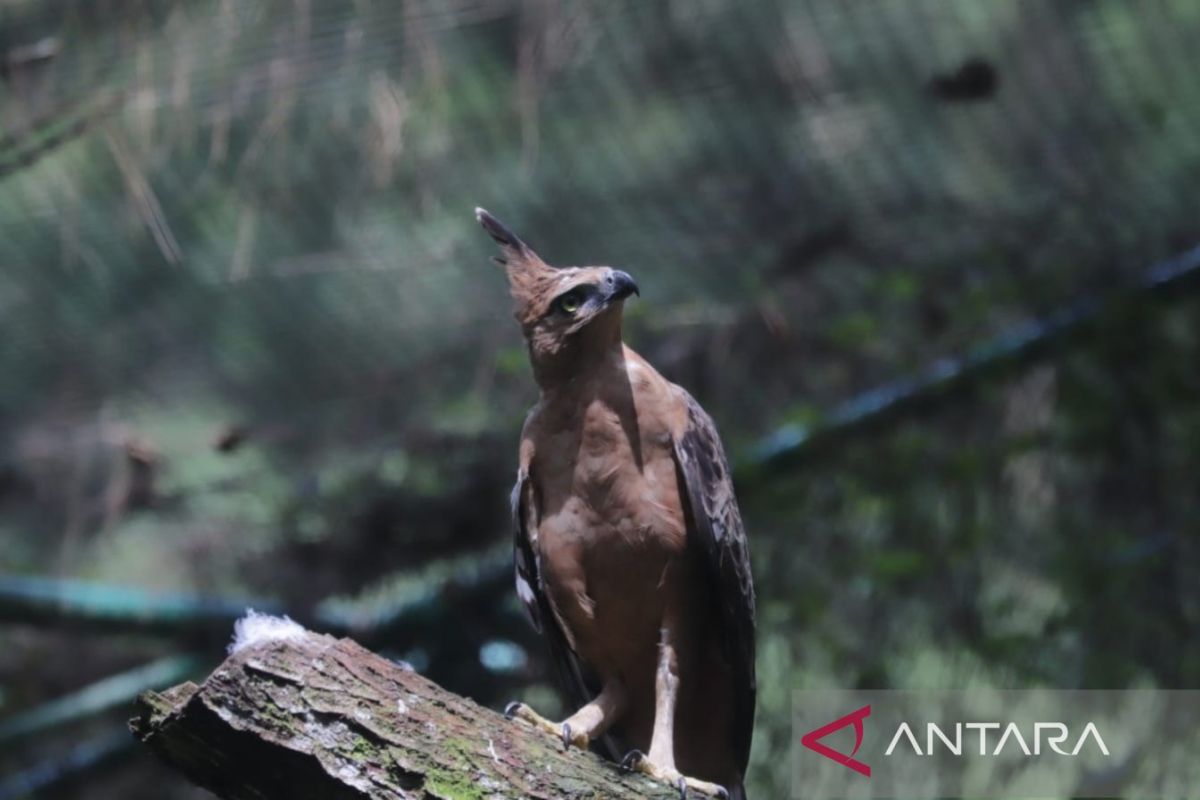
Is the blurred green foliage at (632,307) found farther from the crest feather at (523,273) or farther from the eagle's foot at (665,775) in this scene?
the eagle's foot at (665,775)

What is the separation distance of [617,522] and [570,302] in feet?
1.68

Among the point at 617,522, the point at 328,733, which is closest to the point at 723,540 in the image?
the point at 617,522

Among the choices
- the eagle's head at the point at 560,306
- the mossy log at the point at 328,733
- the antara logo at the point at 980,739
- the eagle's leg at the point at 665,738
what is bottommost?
the antara logo at the point at 980,739

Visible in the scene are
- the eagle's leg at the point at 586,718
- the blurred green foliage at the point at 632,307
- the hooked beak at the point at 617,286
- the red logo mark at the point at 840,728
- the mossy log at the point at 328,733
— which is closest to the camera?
the mossy log at the point at 328,733

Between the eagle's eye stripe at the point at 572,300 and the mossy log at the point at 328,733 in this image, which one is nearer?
the mossy log at the point at 328,733

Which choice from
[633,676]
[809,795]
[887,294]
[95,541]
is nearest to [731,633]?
[633,676]

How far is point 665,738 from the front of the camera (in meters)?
3.20

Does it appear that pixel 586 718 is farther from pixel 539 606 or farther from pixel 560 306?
pixel 560 306

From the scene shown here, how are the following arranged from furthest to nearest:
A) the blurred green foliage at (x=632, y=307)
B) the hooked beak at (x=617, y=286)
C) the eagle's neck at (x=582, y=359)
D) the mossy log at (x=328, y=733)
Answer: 1. the blurred green foliage at (x=632, y=307)
2. the eagle's neck at (x=582, y=359)
3. the hooked beak at (x=617, y=286)
4. the mossy log at (x=328, y=733)

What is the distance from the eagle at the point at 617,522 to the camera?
10.8ft

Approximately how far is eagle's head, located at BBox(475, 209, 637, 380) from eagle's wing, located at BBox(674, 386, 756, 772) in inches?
11.6

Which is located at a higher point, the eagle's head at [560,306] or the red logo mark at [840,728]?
the eagle's head at [560,306]

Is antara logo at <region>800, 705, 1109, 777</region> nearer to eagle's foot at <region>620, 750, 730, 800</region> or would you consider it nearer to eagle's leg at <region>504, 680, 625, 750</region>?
eagle's leg at <region>504, 680, 625, 750</region>

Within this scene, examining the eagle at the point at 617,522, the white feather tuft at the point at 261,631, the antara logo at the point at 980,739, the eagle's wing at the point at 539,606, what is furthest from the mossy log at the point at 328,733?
the antara logo at the point at 980,739
